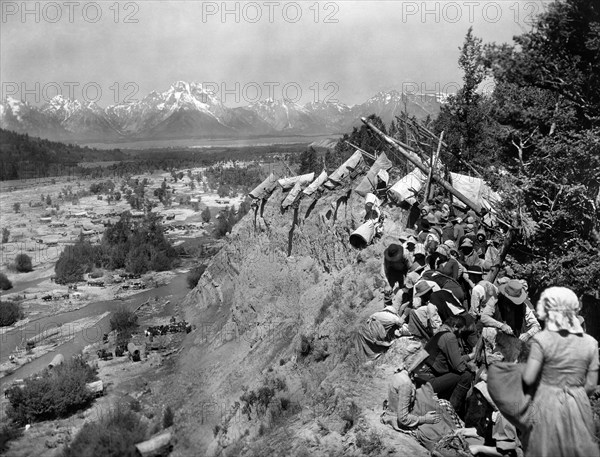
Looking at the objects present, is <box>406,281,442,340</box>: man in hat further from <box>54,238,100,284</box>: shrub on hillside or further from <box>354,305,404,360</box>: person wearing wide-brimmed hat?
<box>54,238,100,284</box>: shrub on hillside

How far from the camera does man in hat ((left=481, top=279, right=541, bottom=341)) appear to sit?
595cm

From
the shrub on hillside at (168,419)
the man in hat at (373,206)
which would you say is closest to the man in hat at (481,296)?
the man in hat at (373,206)

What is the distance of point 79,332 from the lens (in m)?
19.6

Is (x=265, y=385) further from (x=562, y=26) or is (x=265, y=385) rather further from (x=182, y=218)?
(x=182, y=218)

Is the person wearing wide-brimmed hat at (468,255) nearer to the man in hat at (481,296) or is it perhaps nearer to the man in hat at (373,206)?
the man in hat at (481,296)

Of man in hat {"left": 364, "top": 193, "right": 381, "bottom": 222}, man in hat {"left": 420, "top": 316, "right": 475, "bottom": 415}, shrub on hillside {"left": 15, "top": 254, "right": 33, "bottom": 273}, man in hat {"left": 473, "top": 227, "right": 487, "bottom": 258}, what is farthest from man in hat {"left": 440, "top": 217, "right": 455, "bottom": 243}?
shrub on hillside {"left": 15, "top": 254, "right": 33, "bottom": 273}

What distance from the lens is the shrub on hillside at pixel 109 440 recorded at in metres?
7.40

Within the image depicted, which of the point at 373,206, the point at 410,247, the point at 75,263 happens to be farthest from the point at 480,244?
the point at 75,263

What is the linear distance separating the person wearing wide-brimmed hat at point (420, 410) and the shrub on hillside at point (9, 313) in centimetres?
2028

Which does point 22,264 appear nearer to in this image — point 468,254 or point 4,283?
point 4,283

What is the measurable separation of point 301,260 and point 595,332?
7.67 meters

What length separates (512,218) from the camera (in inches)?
323

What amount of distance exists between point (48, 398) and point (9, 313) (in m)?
10.3

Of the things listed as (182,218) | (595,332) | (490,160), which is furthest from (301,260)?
(182,218)
